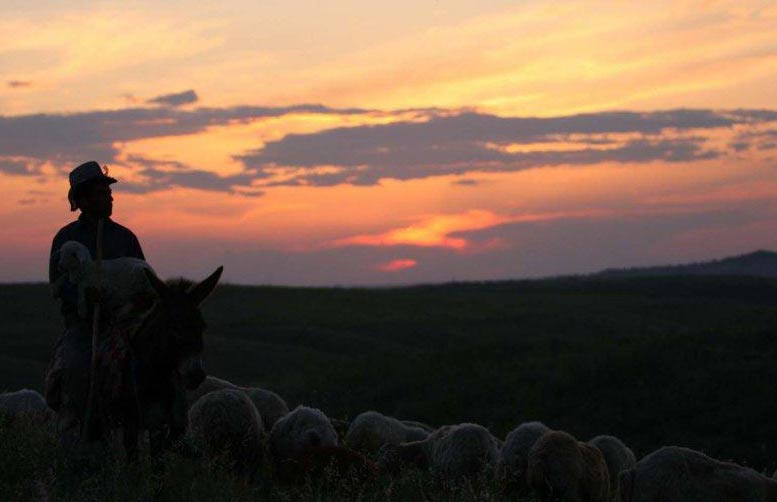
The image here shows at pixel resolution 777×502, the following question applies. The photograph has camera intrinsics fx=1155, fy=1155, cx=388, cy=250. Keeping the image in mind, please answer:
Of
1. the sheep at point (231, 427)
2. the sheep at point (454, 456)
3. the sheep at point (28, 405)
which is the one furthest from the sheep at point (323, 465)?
the sheep at point (28, 405)

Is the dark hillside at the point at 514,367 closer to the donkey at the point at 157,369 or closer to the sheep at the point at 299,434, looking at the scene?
the sheep at the point at 299,434

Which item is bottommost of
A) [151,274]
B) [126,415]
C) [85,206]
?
[126,415]

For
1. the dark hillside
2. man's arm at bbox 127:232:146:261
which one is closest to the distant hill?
the dark hillside

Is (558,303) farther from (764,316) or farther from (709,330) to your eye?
(709,330)

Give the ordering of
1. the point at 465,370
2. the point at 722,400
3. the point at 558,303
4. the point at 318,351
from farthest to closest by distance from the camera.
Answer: the point at 558,303 < the point at 318,351 < the point at 465,370 < the point at 722,400

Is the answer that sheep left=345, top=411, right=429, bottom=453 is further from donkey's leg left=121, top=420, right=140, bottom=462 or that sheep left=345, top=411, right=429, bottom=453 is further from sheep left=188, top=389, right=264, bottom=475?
donkey's leg left=121, top=420, right=140, bottom=462

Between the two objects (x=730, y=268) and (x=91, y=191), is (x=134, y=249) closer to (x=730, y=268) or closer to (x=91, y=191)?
(x=91, y=191)

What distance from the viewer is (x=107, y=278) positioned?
9.31m

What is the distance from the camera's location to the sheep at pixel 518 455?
1207cm

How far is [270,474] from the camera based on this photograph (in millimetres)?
11734

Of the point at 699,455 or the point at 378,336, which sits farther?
the point at 378,336

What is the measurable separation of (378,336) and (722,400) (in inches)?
937

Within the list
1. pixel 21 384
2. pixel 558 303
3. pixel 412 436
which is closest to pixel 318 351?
pixel 21 384

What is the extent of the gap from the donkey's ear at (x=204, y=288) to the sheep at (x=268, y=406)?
5940 millimetres
